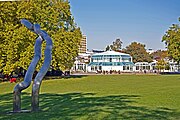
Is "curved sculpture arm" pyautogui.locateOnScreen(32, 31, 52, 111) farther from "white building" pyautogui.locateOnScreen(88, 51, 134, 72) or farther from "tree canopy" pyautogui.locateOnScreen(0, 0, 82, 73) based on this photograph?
"white building" pyautogui.locateOnScreen(88, 51, 134, 72)

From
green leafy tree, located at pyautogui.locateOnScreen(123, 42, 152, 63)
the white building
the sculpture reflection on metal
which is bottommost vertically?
the sculpture reflection on metal

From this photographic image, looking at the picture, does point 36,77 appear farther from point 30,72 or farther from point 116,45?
point 116,45

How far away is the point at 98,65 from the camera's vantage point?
81438mm

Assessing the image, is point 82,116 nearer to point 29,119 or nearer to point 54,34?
point 29,119

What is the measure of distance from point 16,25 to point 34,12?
253 cm

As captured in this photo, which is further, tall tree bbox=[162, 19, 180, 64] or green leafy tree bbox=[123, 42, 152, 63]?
green leafy tree bbox=[123, 42, 152, 63]

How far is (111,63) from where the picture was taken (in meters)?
82.0

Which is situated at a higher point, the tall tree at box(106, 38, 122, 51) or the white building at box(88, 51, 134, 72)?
the tall tree at box(106, 38, 122, 51)

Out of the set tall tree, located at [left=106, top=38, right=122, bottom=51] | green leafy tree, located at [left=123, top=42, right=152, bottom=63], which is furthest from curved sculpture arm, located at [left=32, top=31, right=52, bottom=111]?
tall tree, located at [left=106, top=38, right=122, bottom=51]

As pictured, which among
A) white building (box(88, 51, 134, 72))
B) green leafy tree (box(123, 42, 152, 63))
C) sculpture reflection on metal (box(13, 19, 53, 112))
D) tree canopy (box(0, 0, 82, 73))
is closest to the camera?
sculpture reflection on metal (box(13, 19, 53, 112))

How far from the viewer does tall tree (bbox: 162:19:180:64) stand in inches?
1797

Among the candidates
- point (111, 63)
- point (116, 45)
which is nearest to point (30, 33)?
point (111, 63)

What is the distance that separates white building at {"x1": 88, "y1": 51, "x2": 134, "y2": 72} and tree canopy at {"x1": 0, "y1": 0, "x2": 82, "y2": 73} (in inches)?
1569

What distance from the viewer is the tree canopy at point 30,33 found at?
105 feet
